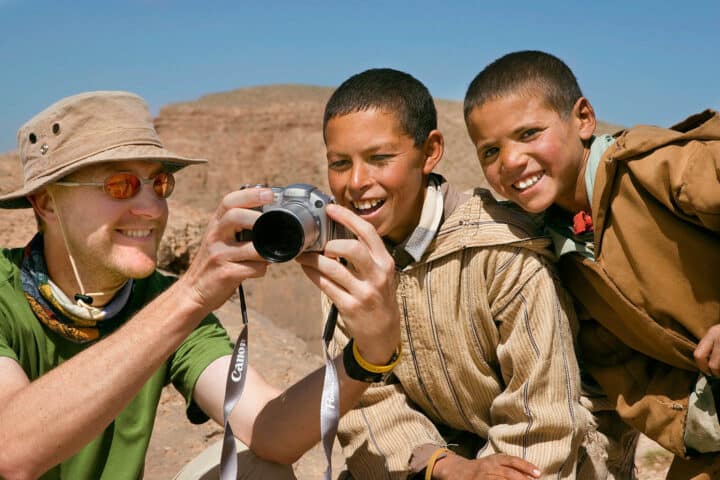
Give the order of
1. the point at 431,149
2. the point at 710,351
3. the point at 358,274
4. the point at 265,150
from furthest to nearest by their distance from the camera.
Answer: the point at 265,150, the point at 431,149, the point at 710,351, the point at 358,274

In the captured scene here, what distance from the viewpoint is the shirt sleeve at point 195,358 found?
2453 millimetres

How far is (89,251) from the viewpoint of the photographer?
2.34m

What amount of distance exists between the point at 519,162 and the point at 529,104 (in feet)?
0.70

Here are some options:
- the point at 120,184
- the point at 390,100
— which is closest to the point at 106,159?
the point at 120,184

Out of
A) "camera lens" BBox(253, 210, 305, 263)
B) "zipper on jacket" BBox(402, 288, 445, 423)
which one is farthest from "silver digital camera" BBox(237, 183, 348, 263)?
"zipper on jacket" BBox(402, 288, 445, 423)

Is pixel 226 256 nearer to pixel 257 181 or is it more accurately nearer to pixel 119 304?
pixel 119 304

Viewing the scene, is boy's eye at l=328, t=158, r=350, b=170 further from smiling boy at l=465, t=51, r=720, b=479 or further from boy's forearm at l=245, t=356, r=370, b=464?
boy's forearm at l=245, t=356, r=370, b=464

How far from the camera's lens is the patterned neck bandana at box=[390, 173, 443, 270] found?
2.43m

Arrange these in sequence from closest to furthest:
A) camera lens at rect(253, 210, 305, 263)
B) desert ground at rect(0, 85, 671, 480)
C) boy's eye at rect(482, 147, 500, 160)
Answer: camera lens at rect(253, 210, 305, 263) → boy's eye at rect(482, 147, 500, 160) → desert ground at rect(0, 85, 671, 480)

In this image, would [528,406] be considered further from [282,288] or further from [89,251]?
[282,288]

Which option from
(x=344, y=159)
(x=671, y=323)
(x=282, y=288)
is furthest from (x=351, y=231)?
(x=282, y=288)

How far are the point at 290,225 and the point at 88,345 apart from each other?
983mm

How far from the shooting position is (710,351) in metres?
2.18

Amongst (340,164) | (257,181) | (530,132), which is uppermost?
(530,132)
